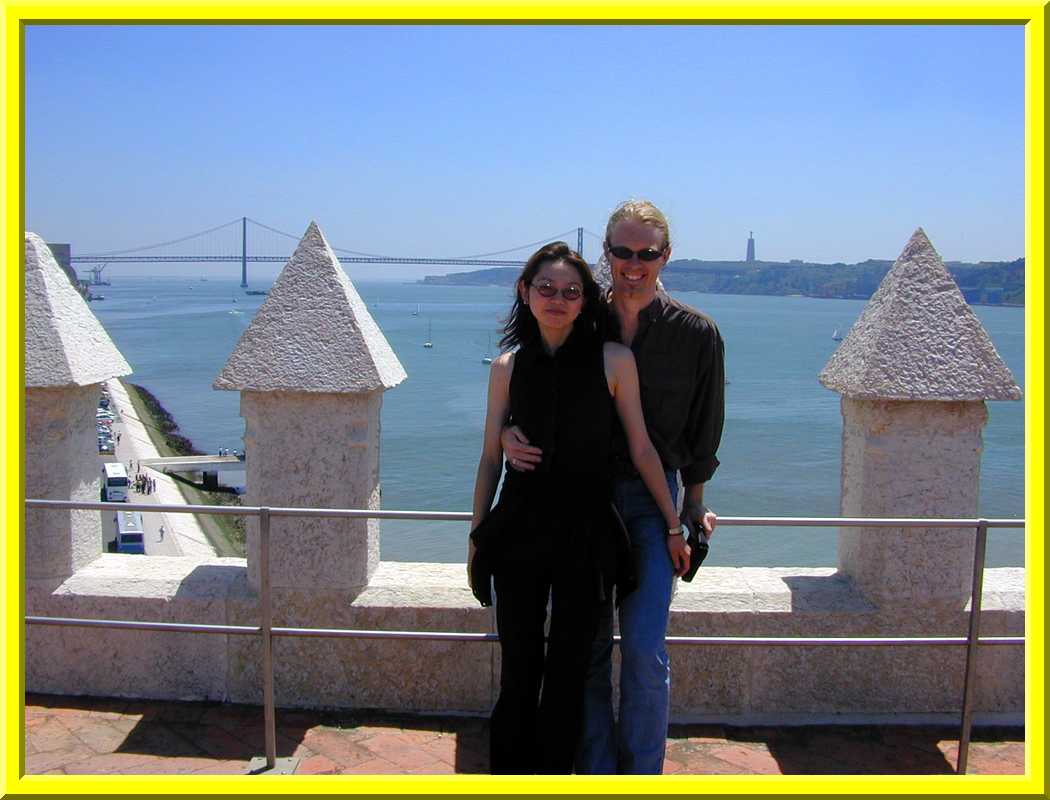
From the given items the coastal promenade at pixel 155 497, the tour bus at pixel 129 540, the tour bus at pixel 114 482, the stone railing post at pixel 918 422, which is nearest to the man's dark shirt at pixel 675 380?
the stone railing post at pixel 918 422

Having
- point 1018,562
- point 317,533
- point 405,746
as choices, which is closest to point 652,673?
point 405,746

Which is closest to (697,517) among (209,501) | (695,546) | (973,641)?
(695,546)

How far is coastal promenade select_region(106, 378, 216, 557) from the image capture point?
103 ft

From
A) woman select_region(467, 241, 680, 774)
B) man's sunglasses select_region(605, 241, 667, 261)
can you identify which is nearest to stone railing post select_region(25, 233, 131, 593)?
woman select_region(467, 241, 680, 774)

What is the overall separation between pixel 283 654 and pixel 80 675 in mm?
862

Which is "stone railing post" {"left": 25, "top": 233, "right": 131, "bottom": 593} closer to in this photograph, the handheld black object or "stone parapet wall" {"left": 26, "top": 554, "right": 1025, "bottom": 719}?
"stone parapet wall" {"left": 26, "top": 554, "right": 1025, "bottom": 719}

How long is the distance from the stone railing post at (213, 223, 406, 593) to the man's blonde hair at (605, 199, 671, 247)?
4.56ft

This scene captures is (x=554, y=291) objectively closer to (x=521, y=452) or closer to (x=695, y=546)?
(x=521, y=452)

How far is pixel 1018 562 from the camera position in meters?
20.5

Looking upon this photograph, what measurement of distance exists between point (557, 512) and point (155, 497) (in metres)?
38.6

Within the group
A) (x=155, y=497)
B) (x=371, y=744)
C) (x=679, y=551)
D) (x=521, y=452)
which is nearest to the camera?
(x=521, y=452)

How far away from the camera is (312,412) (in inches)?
157

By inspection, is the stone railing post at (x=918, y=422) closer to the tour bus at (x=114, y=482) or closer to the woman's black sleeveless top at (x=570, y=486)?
the woman's black sleeveless top at (x=570, y=486)

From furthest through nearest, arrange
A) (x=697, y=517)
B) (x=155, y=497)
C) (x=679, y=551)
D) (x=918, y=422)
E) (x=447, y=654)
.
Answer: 1. (x=155, y=497)
2. (x=447, y=654)
3. (x=918, y=422)
4. (x=697, y=517)
5. (x=679, y=551)
